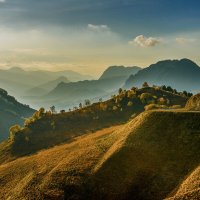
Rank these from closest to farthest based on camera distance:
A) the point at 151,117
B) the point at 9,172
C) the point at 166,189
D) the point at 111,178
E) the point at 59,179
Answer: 1. the point at 166,189
2. the point at 111,178
3. the point at 59,179
4. the point at 151,117
5. the point at 9,172

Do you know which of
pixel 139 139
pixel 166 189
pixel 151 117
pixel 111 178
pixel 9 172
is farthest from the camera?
pixel 9 172

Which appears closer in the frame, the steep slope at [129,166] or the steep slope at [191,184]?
the steep slope at [191,184]

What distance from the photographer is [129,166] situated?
102625 mm

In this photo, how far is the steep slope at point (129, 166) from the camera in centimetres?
9444

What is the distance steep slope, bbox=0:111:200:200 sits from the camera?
3718 inches

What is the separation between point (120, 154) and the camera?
4294 inches

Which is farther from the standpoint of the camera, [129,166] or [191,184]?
[129,166]

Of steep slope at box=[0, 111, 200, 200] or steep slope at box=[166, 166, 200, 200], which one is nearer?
steep slope at box=[166, 166, 200, 200]

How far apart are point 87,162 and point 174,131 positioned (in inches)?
1129

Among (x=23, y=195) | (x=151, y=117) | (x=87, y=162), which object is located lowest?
(x=23, y=195)

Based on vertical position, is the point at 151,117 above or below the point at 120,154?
above

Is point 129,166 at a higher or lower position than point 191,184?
higher

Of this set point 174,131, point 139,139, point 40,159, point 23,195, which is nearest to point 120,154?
point 139,139

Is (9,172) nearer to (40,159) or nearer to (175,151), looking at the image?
(40,159)
